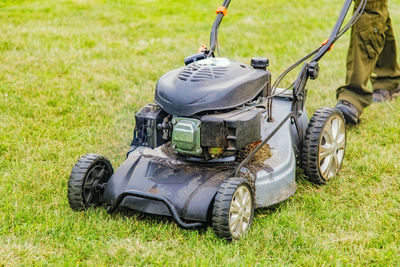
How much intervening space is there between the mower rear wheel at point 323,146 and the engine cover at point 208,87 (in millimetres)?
427

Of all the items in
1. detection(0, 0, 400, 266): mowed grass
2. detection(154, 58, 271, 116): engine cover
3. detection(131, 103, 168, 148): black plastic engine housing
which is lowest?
detection(0, 0, 400, 266): mowed grass

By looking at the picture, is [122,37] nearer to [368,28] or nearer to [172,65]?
[172,65]

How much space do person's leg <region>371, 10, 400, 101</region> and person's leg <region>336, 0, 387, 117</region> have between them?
1.39ft

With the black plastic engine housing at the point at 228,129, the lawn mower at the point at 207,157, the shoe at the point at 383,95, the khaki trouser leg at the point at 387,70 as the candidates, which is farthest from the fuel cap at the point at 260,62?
the shoe at the point at 383,95

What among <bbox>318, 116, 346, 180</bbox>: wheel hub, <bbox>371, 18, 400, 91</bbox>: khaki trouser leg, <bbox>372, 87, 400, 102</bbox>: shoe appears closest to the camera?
<bbox>318, 116, 346, 180</bbox>: wheel hub

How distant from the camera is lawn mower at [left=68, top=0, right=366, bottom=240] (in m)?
2.51

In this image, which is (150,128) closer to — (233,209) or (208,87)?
(208,87)

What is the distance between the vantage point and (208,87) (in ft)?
8.41

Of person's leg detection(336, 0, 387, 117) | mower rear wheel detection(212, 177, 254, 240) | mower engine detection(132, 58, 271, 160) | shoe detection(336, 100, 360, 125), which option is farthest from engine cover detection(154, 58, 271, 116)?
person's leg detection(336, 0, 387, 117)

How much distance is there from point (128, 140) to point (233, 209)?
1.57 m

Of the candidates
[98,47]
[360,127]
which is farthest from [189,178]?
[98,47]

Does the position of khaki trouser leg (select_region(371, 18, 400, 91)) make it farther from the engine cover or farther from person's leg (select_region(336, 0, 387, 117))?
the engine cover

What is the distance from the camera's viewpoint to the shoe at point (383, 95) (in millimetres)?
4684

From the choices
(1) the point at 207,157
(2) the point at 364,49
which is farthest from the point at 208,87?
(2) the point at 364,49
